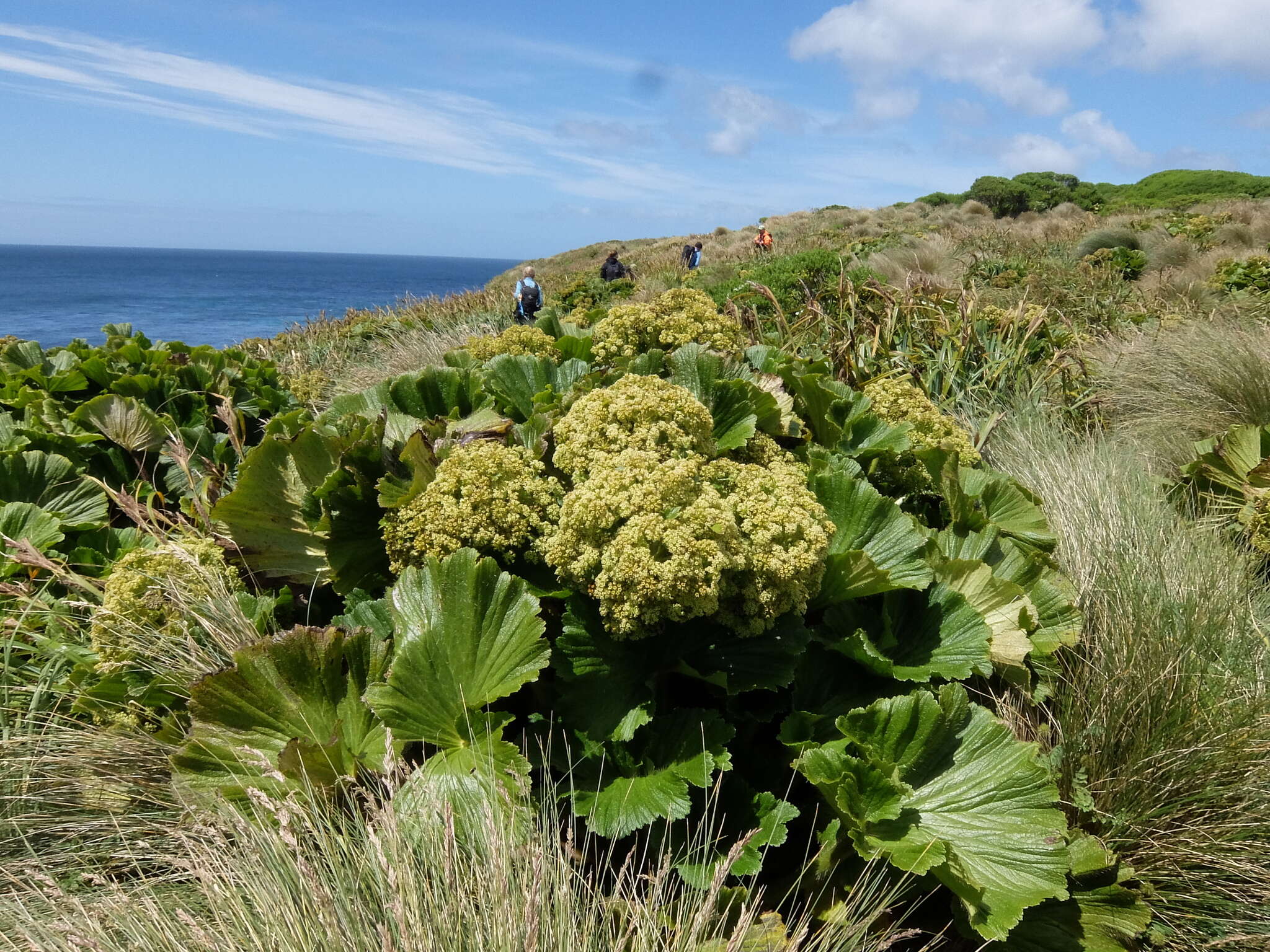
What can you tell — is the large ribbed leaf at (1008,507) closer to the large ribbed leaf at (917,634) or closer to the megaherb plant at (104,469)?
the large ribbed leaf at (917,634)

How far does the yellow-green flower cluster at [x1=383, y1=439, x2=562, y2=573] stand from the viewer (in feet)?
6.63

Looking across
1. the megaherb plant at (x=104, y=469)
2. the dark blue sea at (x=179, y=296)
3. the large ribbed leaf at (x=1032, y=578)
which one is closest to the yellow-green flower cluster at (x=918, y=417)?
the large ribbed leaf at (x=1032, y=578)

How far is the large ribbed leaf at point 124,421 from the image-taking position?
A: 10.9 ft

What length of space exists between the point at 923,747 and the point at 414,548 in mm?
1387

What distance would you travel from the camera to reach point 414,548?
2.06 metres

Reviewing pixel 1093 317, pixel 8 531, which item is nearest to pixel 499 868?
pixel 8 531

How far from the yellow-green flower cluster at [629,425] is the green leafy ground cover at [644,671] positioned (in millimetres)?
12

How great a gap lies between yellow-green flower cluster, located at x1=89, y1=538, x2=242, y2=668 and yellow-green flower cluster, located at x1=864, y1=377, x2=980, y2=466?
2411 mm

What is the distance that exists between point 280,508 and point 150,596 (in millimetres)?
425

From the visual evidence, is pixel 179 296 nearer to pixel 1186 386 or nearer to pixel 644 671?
pixel 1186 386

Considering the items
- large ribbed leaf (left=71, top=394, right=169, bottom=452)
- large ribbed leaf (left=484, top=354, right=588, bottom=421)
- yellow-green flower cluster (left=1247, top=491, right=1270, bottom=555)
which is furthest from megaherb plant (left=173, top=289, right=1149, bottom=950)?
yellow-green flower cluster (left=1247, top=491, right=1270, bottom=555)

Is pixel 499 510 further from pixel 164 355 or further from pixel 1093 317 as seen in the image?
pixel 1093 317

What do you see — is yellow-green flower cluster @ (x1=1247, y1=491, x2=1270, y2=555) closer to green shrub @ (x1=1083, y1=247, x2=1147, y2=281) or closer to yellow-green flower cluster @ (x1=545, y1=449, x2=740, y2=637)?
yellow-green flower cluster @ (x1=545, y1=449, x2=740, y2=637)

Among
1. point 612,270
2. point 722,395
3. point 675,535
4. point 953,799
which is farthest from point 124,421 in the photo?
point 612,270
